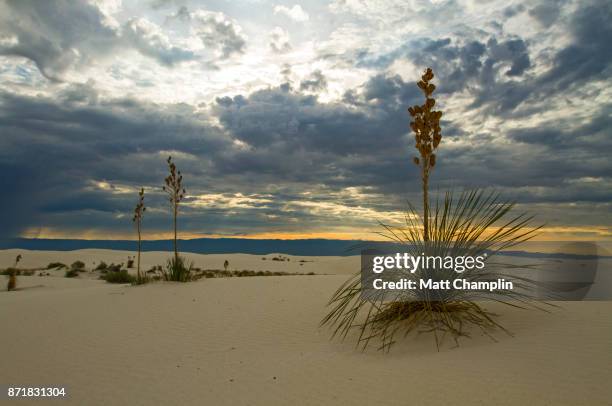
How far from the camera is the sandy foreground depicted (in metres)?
3.43

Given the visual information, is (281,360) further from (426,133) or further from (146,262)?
(146,262)

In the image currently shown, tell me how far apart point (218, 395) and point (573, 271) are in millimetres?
7413

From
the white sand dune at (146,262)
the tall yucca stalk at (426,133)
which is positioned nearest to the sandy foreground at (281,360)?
the tall yucca stalk at (426,133)

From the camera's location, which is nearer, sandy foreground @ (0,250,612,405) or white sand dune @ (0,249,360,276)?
sandy foreground @ (0,250,612,405)

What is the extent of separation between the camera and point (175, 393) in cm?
401

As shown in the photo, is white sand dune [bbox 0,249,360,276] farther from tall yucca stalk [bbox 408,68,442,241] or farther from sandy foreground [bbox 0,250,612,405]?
tall yucca stalk [bbox 408,68,442,241]

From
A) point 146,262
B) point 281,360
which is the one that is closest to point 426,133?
point 281,360

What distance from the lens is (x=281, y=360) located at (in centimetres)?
474

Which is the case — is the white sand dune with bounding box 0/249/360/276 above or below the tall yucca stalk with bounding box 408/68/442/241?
below

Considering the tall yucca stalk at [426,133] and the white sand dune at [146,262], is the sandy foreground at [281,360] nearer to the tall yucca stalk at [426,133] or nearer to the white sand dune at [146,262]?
the tall yucca stalk at [426,133]

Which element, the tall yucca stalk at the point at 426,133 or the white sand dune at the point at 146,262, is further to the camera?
the white sand dune at the point at 146,262

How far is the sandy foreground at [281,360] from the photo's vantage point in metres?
3.43

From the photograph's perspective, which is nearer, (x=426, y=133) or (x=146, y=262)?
(x=426, y=133)

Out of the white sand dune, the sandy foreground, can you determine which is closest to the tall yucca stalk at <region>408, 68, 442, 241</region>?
the sandy foreground
